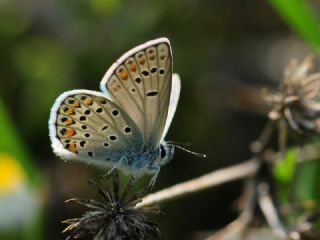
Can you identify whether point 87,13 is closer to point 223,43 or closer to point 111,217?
point 223,43

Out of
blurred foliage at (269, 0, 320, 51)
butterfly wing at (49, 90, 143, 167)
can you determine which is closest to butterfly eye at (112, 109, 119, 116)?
butterfly wing at (49, 90, 143, 167)

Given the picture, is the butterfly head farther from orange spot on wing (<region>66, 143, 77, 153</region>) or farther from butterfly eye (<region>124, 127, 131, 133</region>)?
orange spot on wing (<region>66, 143, 77, 153</region>)

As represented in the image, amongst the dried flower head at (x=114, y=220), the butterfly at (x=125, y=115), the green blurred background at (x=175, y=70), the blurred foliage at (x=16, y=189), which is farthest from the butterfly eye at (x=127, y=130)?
the green blurred background at (x=175, y=70)

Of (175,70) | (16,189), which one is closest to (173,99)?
(16,189)

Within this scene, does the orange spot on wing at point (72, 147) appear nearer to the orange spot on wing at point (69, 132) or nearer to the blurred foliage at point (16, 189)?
the orange spot on wing at point (69, 132)

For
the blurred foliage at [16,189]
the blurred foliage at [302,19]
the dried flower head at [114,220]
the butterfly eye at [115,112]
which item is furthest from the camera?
the blurred foliage at [16,189]

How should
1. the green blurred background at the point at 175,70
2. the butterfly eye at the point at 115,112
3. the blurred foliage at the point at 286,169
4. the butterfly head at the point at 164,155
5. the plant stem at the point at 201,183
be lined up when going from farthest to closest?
the green blurred background at the point at 175,70 < the blurred foliage at the point at 286,169 < the butterfly head at the point at 164,155 < the butterfly eye at the point at 115,112 < the plant stem at the point at 201,183
